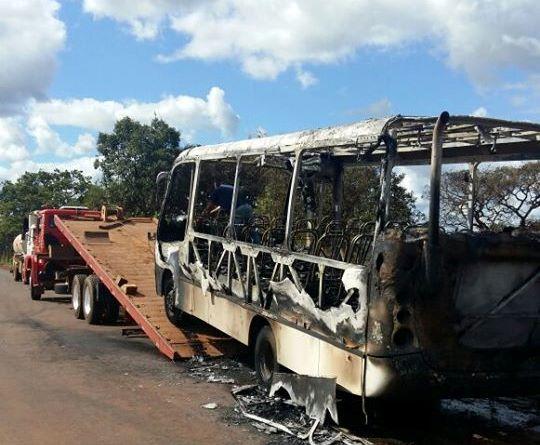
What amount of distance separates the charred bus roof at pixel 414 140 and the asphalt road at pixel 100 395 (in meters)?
2.55

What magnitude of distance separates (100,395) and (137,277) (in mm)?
4328

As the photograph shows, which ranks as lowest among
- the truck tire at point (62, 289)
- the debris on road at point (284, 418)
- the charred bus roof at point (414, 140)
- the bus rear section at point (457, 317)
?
the debris on road at point (284, 418)

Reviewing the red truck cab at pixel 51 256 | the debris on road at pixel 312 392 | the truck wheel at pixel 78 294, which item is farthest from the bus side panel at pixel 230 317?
the red truck cab at pixel 51 256

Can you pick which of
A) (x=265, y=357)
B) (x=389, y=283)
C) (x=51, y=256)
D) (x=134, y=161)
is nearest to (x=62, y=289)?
(x=51, y=256)

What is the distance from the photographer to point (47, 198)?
135ft

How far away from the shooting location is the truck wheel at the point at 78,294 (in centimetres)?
1218

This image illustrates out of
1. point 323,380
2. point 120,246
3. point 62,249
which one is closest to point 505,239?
point 323,380

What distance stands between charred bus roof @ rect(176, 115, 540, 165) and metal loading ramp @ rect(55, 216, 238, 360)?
2502 mm

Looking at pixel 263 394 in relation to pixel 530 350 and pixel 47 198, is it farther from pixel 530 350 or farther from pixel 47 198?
pixel 47 198

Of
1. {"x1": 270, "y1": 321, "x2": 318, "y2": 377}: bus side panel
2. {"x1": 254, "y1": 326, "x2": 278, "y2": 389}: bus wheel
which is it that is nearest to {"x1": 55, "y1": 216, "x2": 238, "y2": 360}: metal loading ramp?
{"x1": 254, "y1": 326, "x2": 278, "y2": 389}: bus wheel

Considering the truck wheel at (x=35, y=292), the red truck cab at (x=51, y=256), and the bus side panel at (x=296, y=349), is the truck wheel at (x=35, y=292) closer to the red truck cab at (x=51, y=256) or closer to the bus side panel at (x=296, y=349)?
the red truck cab at (x=51, y=256)

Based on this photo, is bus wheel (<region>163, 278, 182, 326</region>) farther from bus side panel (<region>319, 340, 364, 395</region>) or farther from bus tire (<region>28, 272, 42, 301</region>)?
bus tire (<region>28, 272, 42, 301</region>)

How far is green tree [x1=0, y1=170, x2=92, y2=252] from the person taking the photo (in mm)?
41125

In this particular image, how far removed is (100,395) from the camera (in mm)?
6664
